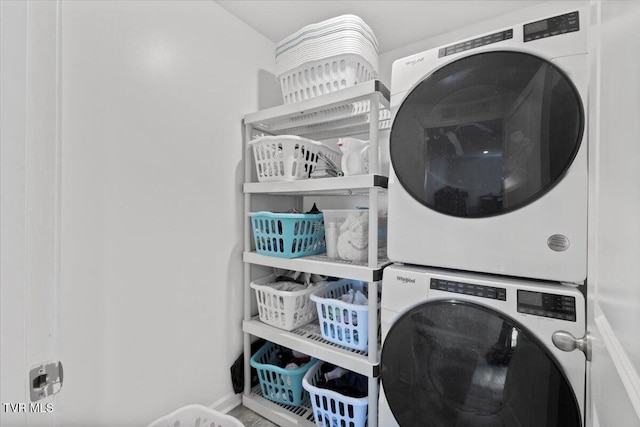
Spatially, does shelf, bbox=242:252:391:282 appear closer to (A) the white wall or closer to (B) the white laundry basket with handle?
(A) the white wall

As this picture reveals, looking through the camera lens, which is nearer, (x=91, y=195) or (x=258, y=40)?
(x=91, y=195)

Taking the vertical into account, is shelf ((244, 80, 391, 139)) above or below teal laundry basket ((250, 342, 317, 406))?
above

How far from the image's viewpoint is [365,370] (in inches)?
45.6

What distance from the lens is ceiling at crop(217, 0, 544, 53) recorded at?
1397 millimetres

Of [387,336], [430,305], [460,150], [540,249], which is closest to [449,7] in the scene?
[460,150]

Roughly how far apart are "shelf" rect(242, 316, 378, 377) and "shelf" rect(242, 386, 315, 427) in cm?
35

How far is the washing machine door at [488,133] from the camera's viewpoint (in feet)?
2.57

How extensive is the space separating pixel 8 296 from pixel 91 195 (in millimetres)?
476

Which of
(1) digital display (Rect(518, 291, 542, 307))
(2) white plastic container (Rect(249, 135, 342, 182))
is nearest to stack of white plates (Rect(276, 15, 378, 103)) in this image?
(2) white plastic container (Rect(249, 135, 342, 182))

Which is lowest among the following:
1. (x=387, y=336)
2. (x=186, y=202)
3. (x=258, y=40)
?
(x=387, y=336)

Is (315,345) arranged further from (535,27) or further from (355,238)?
(535,27)

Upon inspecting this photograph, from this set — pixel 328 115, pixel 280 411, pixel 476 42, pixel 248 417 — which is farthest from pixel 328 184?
pixel 248 417

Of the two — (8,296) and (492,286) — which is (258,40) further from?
(492,286)

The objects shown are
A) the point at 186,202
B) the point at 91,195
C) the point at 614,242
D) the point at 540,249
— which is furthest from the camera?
the point at 186,202
